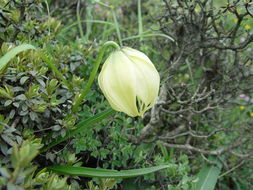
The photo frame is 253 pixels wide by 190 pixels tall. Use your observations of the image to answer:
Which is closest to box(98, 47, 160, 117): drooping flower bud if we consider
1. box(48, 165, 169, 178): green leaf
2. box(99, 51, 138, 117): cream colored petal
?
box(99, 51, 138, 117): cream colored petal

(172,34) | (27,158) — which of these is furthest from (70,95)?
(172,34)

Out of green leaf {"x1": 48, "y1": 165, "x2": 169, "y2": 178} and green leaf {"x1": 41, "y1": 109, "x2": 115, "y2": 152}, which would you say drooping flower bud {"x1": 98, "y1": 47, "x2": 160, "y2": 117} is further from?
green leaf {"x1": 48, "y1": 165, "x2": 169, "y2": 178}

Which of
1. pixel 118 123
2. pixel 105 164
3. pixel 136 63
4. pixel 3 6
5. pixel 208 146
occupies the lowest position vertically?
pixel 208 146

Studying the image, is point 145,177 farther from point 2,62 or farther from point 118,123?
point 2,62

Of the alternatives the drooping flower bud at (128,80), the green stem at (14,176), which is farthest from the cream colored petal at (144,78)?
the green stem at (14,176)

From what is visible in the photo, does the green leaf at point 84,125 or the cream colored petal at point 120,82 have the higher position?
the cream colored petal at point 120,82

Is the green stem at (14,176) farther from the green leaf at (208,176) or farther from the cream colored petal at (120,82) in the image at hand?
the green leaf at (208,176)
